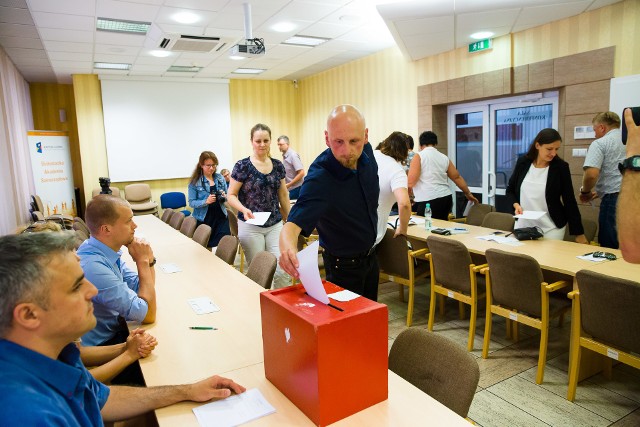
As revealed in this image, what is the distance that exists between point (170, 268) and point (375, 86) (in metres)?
Answer: 6.02

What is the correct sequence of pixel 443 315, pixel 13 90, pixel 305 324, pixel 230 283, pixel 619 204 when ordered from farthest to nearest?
pixel 13 90
pixel 443 315
pixel 230 283
pixel 619 204
pixel 305 324

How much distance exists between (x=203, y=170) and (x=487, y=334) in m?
3.91

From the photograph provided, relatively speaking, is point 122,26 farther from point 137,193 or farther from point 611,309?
point 611,309

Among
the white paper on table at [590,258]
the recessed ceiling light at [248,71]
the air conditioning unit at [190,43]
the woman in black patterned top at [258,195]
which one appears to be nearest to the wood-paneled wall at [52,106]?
the recessed ceiling light at [248,71]

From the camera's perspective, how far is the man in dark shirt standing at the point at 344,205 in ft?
6.91

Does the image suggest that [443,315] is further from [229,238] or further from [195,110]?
[195,110]

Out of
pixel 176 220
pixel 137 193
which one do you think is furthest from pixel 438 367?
pixel 137 193

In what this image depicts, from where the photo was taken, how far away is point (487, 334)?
10.9 ft

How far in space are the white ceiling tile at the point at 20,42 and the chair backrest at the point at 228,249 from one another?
4.71 meters

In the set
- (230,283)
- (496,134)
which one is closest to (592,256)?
(230,283)

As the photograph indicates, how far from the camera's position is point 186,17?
5.55 metres

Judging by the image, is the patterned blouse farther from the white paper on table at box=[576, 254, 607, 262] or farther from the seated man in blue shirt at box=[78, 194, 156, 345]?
the white paper on table at box=[576, 254, 607, 262]

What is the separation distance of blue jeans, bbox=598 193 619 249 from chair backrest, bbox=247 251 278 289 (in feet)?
11.1

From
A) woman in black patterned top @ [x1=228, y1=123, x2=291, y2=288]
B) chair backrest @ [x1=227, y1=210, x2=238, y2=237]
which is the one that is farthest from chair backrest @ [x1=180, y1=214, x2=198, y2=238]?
woman in black patterned top @ [x1=228, y1=123, x2=291, y2=288]
